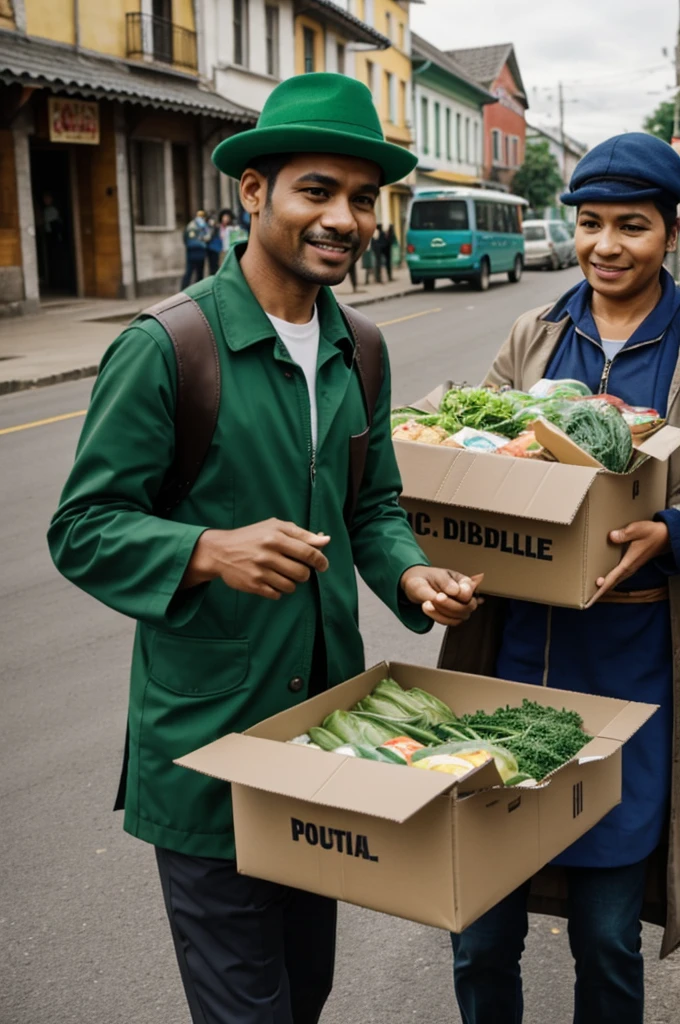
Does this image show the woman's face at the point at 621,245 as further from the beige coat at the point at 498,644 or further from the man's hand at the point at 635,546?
the man's hand at the point at 635,546

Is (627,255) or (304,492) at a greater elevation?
(627,255)

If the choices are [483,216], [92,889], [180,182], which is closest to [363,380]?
[92,889]

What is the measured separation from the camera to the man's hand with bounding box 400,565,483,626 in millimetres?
2287

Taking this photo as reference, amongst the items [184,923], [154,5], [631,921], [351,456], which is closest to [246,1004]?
[184,923]

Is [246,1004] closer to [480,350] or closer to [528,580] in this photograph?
[528,580]

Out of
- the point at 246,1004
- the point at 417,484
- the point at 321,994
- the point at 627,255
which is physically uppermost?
the point at 627,255

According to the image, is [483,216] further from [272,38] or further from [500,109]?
[500,109]

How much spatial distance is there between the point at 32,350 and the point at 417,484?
14989mm

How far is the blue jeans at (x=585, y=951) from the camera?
2566mm

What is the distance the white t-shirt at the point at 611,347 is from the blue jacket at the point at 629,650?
0.05 feet

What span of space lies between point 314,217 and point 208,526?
0.58 m

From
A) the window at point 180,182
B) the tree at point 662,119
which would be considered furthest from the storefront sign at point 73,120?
the tree at point 662,119

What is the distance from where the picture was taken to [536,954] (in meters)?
3.52

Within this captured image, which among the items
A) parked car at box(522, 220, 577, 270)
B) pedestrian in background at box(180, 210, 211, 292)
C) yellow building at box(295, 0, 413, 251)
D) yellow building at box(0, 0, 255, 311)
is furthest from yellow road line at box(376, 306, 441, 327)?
parked car at box(522, 220, 577, 270)
